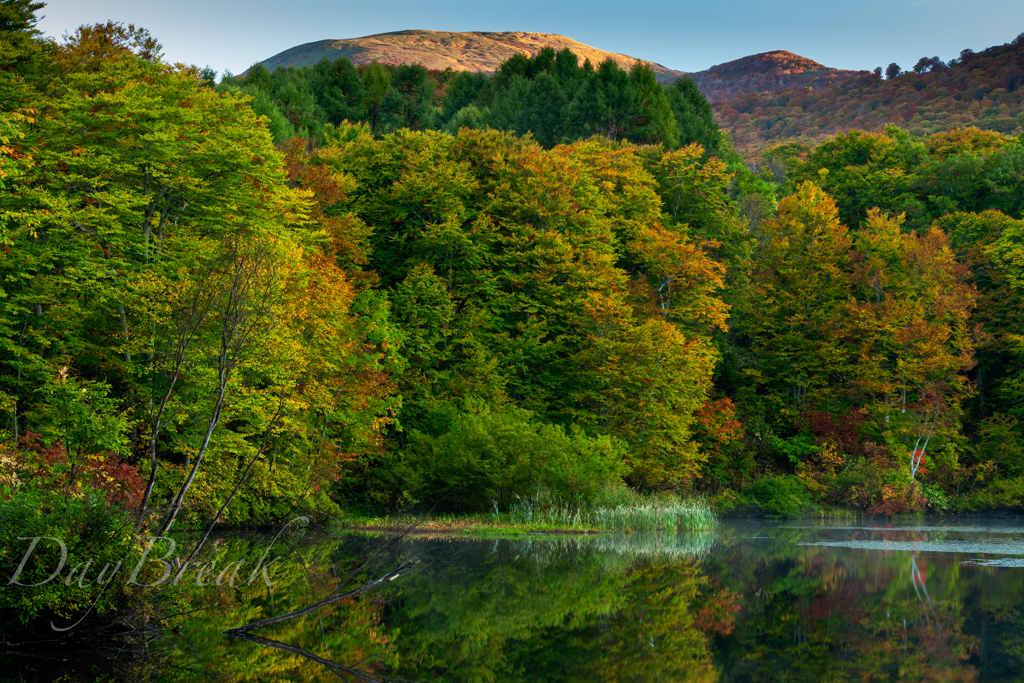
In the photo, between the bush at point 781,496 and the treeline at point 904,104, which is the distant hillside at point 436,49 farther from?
the bush at point 781,496

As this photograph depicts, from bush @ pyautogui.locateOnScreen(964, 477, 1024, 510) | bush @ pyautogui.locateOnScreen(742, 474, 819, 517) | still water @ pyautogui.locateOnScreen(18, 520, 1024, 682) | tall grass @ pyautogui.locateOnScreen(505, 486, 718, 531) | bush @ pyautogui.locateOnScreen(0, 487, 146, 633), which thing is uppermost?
bush @ pyautogui.locateOnScreen(0, 487, 146, 633)

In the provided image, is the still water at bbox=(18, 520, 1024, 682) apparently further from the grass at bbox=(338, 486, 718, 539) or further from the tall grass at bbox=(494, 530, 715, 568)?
the grass at bbox=(338, 486, 718, 539)

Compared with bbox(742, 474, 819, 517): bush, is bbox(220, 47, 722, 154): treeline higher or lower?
higher

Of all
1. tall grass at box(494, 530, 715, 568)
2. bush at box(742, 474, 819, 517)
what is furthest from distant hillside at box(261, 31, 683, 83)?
tall grass at box(494, 530, 715, 568)

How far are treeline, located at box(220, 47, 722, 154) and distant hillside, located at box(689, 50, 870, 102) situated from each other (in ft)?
346

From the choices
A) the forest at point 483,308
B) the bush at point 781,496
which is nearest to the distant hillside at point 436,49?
the forest at point 483,308

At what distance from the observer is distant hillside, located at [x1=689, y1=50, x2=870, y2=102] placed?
157875 mm

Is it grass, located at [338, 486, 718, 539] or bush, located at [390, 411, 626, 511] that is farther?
bush, located at [390, 411, 626, 511]

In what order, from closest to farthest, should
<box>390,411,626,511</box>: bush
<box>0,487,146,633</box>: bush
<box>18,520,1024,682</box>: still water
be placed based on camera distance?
<box>18,520,1024,682</box>: still water
<box>0,487,146,633</box>: bush
<box>390,411,626,511</box>: bush

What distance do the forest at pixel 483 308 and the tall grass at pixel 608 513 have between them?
1.04ft

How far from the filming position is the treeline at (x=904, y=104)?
80.8 m

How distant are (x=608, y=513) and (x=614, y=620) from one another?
46.2 feet

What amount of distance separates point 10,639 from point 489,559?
31.3 ft

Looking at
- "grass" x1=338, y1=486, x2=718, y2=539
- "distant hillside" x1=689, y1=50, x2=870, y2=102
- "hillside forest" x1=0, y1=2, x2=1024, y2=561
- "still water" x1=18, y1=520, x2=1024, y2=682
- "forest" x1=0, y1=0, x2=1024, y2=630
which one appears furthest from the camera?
"distant hillside" x1=689, y1=50, x2=870, y2=102
